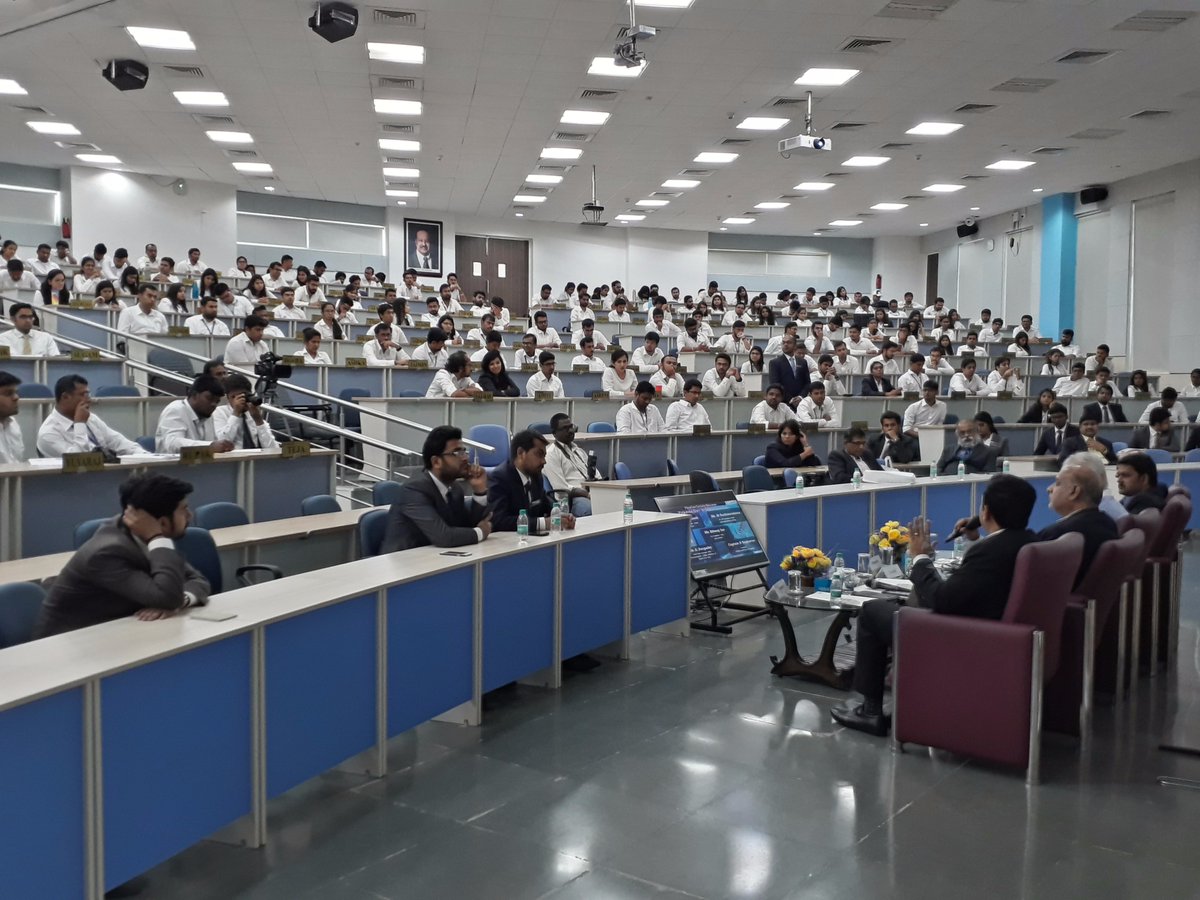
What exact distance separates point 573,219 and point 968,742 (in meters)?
20.0

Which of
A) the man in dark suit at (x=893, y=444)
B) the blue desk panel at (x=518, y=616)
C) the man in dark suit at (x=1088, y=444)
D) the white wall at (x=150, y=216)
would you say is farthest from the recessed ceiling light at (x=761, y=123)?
the white wall at (x=150, y=216)

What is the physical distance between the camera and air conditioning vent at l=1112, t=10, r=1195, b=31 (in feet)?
29.0

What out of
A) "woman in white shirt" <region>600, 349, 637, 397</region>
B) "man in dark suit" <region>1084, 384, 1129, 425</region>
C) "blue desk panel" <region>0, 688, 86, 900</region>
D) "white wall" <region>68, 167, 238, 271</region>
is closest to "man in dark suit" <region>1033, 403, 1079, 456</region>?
"man in dark suit" <region>1084, 384, 1129, 425</region>

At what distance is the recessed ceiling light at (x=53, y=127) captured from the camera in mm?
14088

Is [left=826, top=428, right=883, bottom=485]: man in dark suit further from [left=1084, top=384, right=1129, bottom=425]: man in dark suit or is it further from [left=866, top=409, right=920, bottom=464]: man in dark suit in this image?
[left=1084, top=384, right=1129, bottom=425]: man in dark suit

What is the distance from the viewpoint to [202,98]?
12133 mm

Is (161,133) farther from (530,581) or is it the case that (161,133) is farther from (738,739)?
(738,739)

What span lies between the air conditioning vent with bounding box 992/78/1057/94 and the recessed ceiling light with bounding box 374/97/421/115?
701cm

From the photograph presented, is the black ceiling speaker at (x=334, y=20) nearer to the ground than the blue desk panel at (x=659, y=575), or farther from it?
farther from it

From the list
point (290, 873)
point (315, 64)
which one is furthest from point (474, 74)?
point (290, 873)

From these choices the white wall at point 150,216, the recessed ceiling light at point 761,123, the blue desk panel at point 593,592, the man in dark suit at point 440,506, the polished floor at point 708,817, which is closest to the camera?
the polished floor at point 708,817

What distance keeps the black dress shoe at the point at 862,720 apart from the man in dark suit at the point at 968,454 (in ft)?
17.8

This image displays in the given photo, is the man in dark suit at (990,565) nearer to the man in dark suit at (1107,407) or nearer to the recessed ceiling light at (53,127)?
the man in dark suit at (1107,407)

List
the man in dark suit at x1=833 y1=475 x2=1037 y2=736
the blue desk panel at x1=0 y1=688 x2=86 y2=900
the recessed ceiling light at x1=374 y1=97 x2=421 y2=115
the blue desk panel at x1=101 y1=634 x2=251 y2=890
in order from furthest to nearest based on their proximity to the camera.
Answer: the recessed ceiling light at x1=374 y1=97 x2=421 y2=115
the man in dark suit at x1=833 y1=475 x2=1037 y2=736
the blue desk panel at x1=101 y1=634 x2=251 y2=890
the blue desk panel at x1=0 y1=688 x2=86 y2=900
